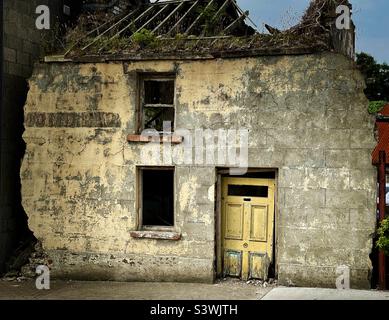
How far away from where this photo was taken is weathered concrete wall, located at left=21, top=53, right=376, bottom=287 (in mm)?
10125

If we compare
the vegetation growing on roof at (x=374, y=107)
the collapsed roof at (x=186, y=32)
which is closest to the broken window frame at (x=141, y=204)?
the collapsed roof at (x=186, y=32)

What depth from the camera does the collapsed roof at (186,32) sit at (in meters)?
10.6

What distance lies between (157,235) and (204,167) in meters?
1.78

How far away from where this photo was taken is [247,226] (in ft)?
36.1

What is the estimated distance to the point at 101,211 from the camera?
37.3ft

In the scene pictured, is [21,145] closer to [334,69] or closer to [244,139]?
[244,139]

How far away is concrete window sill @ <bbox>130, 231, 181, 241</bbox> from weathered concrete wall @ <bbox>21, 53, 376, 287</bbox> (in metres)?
0.14

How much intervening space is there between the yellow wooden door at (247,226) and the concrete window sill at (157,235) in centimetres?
107

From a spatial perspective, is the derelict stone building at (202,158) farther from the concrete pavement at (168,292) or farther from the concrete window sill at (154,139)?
the concrete pavement at (168,292)

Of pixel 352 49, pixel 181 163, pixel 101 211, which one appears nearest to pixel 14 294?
pixel 101 211

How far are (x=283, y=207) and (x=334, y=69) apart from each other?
2952mm

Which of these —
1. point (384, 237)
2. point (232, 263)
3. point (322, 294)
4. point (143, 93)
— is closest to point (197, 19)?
point (143, 93)

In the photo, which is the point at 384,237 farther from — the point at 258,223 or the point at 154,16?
the point at 154,16

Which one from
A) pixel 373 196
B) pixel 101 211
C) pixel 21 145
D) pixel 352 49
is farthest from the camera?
pixel 352 49
